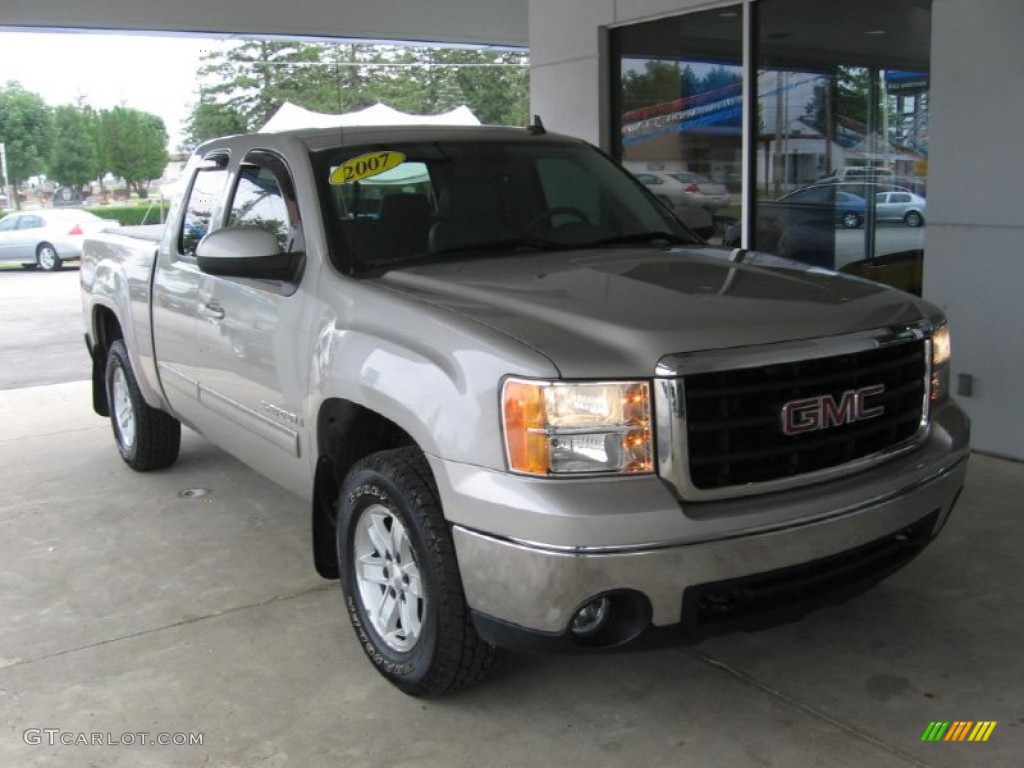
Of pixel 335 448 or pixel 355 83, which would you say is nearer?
pixel 335 448

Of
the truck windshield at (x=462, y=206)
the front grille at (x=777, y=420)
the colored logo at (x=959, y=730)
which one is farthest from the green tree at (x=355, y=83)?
the colored logo at (x=959, y=730)

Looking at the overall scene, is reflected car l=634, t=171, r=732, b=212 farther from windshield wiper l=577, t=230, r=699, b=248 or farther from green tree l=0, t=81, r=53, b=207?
green tree l=0, t=81, r=53, b=207

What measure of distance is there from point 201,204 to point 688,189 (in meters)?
4.43

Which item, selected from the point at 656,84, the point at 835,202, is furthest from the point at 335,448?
the point at 656,84

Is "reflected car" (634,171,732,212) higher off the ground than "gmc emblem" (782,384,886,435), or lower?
higher

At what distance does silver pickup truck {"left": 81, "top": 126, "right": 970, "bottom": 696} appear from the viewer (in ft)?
9.30

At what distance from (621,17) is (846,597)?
6.25 m

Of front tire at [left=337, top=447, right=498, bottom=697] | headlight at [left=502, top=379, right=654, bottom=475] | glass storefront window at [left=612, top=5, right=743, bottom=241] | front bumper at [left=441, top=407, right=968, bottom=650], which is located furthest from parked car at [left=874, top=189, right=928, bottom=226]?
front tire at [left=337, top=447, right=498, bottom=697]

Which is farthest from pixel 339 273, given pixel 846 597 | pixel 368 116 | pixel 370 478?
pixel 368 116

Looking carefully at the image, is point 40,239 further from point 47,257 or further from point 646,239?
point 646,239

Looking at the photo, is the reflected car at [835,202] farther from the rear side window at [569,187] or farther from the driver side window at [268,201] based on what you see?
the driver side window at [268,201]

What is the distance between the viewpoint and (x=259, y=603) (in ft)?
14.3

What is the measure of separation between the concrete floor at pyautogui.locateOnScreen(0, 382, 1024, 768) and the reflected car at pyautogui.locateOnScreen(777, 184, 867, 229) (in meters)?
2.67

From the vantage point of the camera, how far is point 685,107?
324 inches
